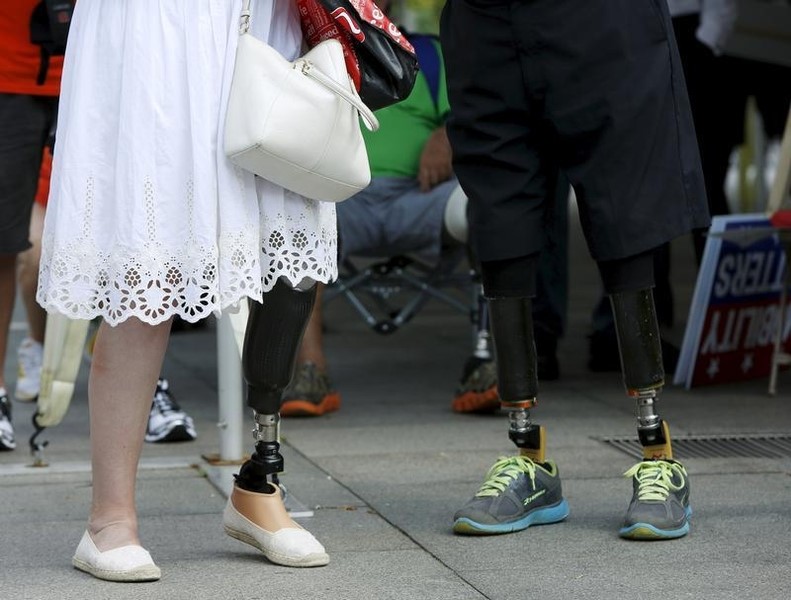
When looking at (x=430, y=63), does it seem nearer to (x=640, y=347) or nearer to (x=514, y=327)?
(x=514, y=327)

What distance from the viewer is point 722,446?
4.77 meters

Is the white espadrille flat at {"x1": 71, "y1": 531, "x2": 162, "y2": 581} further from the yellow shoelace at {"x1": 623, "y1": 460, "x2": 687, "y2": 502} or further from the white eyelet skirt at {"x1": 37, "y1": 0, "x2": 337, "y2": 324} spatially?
the yellow shoelace at {"x1": 623, "y1": 460, "x2": 687, "y2": 502}

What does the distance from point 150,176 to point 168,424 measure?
2.00 meters

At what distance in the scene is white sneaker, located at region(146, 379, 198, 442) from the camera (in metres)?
4.89

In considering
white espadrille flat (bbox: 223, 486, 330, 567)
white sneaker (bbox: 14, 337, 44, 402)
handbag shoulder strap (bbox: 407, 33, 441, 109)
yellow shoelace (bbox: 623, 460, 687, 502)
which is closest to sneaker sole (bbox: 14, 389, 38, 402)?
white sneaker (bbox: 14, 337, 44, 402)

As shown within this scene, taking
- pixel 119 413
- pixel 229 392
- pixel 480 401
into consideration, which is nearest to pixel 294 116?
pixel 119 413

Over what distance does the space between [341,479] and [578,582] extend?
125cm

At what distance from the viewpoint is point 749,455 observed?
15.1 ft

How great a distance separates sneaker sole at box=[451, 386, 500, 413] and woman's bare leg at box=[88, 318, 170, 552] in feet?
7.24

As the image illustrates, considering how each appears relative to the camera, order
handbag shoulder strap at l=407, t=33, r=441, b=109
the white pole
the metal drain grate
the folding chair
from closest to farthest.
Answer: the white pole, the metal drain grate, handbag shoulder strap at l=407, t=33, r=441, b=109, the folding chair

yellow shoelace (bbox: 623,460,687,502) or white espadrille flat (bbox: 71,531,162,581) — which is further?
yellow shoelace (bbox: 623,460,687,502)

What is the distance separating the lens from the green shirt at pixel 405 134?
233 inches

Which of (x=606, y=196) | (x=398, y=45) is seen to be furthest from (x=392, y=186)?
(x=398, y=45)

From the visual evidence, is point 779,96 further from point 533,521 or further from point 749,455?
point 533,521
